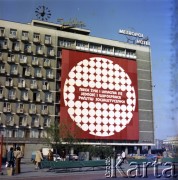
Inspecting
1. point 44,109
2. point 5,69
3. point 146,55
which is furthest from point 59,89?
point 146,55

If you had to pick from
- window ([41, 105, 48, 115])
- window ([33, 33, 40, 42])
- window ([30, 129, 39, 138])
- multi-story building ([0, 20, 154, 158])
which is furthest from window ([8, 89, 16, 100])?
window ([33, 33, 40, 42])

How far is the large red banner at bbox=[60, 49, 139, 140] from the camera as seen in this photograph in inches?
2459

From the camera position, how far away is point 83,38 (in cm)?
6819

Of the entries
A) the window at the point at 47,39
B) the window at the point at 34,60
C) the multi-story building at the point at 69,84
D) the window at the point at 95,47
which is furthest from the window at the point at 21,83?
the window at the point at 95,47

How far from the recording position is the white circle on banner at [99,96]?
206 ft

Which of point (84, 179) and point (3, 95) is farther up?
point (3, 95)

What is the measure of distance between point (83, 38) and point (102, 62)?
607 centimetres

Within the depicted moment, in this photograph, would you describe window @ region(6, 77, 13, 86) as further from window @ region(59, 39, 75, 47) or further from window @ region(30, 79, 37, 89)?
window @ region(59, 39, 75, 47)

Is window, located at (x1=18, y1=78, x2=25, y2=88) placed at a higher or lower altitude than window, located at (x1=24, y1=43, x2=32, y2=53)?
lower

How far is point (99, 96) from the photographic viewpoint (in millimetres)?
65375

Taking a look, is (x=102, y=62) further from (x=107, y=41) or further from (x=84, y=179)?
(x=84, y=179)

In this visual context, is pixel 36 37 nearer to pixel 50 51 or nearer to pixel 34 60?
pixel 50 51

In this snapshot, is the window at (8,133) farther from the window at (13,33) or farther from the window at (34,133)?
the window at (13,33)

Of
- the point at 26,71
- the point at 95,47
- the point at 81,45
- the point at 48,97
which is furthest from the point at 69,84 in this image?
the point at 95,47
